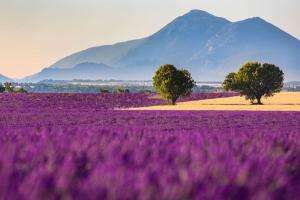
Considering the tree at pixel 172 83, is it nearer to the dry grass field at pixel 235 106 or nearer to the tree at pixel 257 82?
the dry grass field at pixel 235 106

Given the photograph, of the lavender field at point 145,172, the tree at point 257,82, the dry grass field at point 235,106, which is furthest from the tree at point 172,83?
the lavender field at point 145,172

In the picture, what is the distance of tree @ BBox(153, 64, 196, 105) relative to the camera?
260ft

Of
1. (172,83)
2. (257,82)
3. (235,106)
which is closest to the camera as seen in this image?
(235,106)

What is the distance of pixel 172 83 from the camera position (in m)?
79.2

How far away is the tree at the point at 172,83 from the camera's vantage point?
79188 millimetres

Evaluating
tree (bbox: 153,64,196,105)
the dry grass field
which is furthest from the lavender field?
tree (bbox: 153,64,196,105)

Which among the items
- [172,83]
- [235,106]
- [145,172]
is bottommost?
Answer: [235,106]

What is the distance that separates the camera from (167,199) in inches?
72.7

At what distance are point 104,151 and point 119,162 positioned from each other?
521 millimetres

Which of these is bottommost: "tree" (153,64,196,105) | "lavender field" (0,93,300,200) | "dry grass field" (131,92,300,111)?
"dry grass field" (131,92,300,111)

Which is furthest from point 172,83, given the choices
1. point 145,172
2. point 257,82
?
point 145,172

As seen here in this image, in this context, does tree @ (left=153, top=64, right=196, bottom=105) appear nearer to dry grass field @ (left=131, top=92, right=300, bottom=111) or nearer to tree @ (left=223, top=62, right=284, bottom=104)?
dry grass field @ (left=131, top=92, right=300, bottom=111)

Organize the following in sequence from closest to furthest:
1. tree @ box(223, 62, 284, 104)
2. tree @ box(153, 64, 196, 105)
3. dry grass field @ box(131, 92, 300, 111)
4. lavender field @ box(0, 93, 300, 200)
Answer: lavender field @ box(0, 93, 300, 200)
dry grass field @ box(131, 92, 300, 111)
tree @ box(153, 64, 196, 105)
tree @ box(223, 62, 284, 104)

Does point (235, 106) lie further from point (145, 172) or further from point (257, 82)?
point (145, 172)
